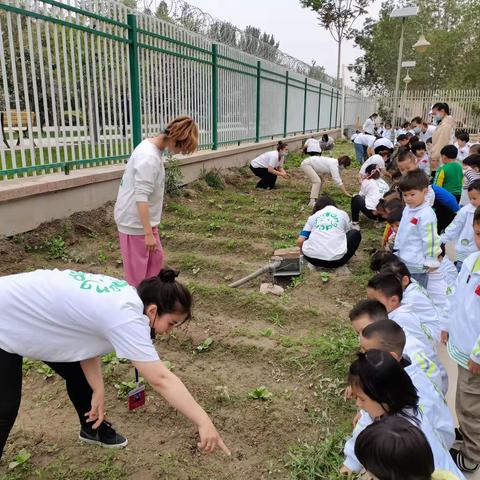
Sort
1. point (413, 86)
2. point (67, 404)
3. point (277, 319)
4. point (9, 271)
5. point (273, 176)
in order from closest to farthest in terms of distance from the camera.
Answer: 1. point (67, 404)
2. point (277, 319)
3. point (9, 271)
4. point (273, 176)
5. point (413, 86)

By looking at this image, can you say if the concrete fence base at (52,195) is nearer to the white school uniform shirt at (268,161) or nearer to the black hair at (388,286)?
the black hair at (388,286)

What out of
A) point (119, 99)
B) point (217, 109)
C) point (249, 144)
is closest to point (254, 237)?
point (119, 99)

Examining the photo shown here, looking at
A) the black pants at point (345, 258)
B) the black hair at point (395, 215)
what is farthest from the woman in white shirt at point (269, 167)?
the black hair at point (395, 215)

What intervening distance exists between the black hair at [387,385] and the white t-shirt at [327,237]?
3089 millimetres

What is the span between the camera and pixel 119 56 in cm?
621

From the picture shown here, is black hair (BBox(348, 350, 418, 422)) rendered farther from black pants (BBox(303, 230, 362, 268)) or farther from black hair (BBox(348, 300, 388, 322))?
black pants (BBox(303, 230, 362, 268))

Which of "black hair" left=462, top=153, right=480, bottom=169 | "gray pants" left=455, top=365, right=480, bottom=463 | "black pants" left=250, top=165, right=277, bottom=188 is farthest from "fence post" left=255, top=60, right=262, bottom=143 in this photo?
"gray pants" left=455, top=365, right=480, bottom=463

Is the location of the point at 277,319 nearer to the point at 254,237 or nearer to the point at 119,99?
the point at 254,237

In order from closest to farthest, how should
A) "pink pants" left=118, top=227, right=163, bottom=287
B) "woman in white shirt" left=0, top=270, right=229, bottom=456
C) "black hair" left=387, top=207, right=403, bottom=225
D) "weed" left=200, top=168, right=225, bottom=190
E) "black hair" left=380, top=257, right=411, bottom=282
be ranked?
"woman in white shirt" left=0, top=270, right=229, bottom=456 → "black hair" left=380, top=257, right=411, bottom=282 → "pink pants" left=118, top=227, right=163, bottom=287 → "black hair" left=387, top=207, right=403, bottom=225 → "weed" left=200, top=168, right=225, bottom=190

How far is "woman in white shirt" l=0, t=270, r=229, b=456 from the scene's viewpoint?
1605 millimetres

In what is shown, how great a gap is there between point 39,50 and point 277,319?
3663 mm

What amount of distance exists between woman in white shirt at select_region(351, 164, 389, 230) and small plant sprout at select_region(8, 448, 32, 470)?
506cm

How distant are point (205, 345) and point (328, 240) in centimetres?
188

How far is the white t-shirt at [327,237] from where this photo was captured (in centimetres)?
475
